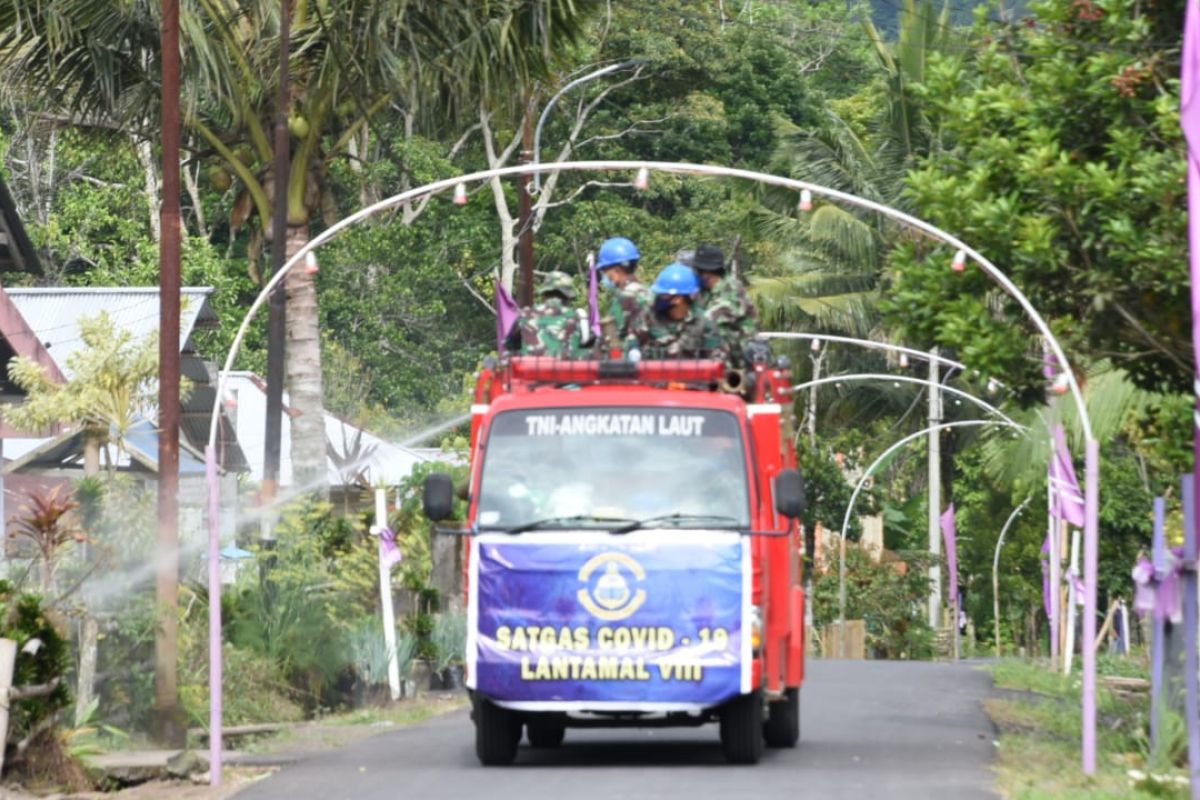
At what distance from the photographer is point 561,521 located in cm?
1539

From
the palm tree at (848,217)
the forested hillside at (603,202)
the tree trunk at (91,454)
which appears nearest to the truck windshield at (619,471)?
the forested hillside at (603,202)

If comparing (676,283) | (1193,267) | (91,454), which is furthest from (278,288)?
(1193,267)

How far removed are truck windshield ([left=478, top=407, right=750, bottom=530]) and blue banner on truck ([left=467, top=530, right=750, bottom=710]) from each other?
185 millimetres

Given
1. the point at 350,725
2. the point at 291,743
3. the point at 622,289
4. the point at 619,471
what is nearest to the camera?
the point at 619,471

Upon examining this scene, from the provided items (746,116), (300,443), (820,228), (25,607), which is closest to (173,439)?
(25,607)

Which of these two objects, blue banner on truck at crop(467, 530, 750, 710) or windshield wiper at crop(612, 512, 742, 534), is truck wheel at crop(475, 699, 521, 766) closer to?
blue banner on truck at crop(467, 530, 750, 710)

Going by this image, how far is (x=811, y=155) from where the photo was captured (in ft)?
165

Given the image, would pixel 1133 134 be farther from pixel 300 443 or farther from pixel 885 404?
pixel 885 404

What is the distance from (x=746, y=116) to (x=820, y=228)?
8.23 metres

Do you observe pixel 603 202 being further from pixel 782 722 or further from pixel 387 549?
pixel 782 722

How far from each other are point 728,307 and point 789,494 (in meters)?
1.73

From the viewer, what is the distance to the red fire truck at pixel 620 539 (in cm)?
1527

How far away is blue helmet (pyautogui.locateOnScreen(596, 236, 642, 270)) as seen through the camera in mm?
16969

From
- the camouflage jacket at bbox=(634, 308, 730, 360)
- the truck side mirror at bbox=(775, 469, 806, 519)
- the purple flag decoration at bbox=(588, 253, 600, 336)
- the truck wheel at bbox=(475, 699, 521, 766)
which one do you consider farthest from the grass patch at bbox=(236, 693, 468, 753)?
the truck side mirror at bbox=(775, 469, 806, 519)
